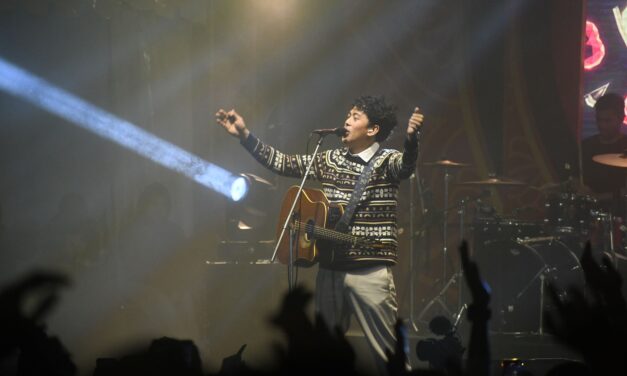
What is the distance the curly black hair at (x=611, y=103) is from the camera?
8.52 metres

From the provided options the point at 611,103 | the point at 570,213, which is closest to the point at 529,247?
the point at 570,213

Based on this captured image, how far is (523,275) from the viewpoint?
28.8 feet

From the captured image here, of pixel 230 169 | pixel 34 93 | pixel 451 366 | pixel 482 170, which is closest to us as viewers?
pixel 451 366

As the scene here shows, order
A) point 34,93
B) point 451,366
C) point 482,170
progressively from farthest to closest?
point 482,170
point 34,93
point 451,366

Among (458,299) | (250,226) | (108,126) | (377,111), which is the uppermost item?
(108,126)

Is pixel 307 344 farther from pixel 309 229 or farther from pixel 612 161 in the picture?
pixel 612 161

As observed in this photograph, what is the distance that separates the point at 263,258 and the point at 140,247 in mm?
1285

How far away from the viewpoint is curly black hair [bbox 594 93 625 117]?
852 centimetres

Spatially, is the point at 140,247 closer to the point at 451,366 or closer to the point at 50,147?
the point at 50,147

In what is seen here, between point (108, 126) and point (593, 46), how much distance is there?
225 inches

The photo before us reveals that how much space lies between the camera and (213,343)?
8250 millimetres

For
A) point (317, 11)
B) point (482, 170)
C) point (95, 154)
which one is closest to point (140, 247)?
point (95, 154)

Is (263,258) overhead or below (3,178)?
below

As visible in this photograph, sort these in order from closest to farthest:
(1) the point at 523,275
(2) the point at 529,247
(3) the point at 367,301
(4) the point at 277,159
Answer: (3) the point at 367,301 → (4) the point at 277,159 → (2) the point at 529,247 → (1) the point at 523,275
